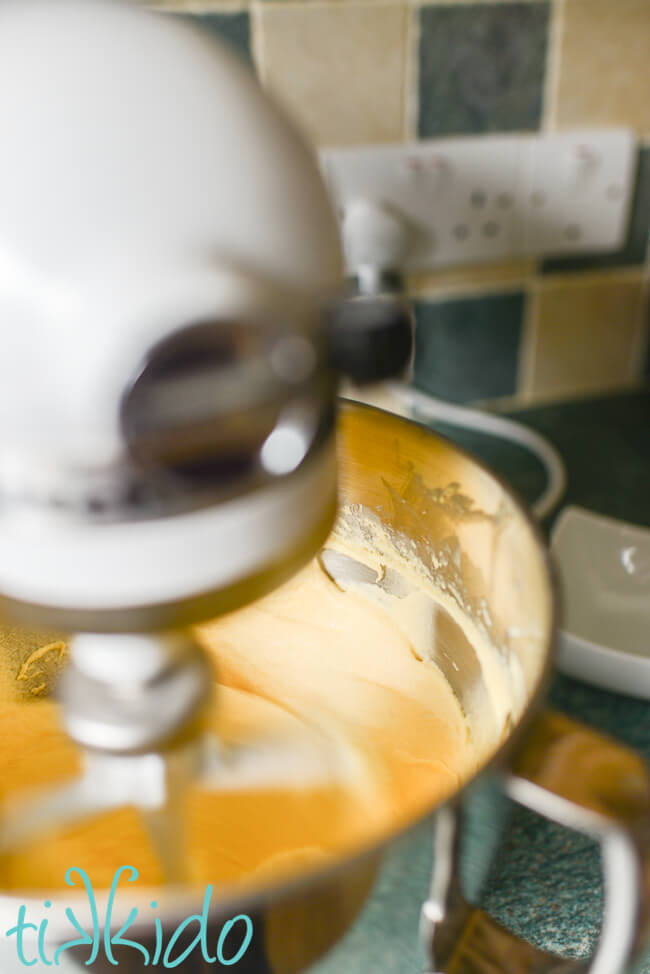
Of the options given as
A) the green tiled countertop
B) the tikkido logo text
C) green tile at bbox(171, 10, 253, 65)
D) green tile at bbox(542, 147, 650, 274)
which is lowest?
the green tiled countertop

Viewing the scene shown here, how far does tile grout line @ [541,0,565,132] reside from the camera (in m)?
0.61

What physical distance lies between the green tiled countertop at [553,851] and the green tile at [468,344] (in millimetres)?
45

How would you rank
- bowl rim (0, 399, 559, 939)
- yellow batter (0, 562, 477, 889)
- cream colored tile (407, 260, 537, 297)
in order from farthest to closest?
cream colored tile (407, 260, 537, 297) → yellow batter (0, 562, 477, 889) → bowl rim (0, 399, 559, 939)

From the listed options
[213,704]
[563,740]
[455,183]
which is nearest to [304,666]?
[213,704]

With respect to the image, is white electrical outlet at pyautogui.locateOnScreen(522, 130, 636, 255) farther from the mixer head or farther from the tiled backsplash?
the mixer head

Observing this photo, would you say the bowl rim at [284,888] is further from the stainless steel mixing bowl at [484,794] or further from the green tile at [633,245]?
the green tile at [633,245]

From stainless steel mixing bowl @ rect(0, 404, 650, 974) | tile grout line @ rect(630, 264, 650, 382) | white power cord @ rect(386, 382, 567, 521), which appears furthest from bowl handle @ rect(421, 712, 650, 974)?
tile grout line @ rect(630, 264, 650, 382)

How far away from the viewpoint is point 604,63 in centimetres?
64

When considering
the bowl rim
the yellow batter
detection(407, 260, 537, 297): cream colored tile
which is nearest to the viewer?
the bowl rim

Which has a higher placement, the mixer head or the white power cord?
the mixer head

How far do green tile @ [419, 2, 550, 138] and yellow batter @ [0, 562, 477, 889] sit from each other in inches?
14.5

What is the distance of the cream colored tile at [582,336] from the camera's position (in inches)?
28.0

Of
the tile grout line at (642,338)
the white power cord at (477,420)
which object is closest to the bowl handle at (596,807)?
the white power cord at (477,420)

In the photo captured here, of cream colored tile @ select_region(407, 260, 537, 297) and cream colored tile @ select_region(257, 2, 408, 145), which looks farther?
cream colored tile @ select_region(407, 260, 537, 297)
